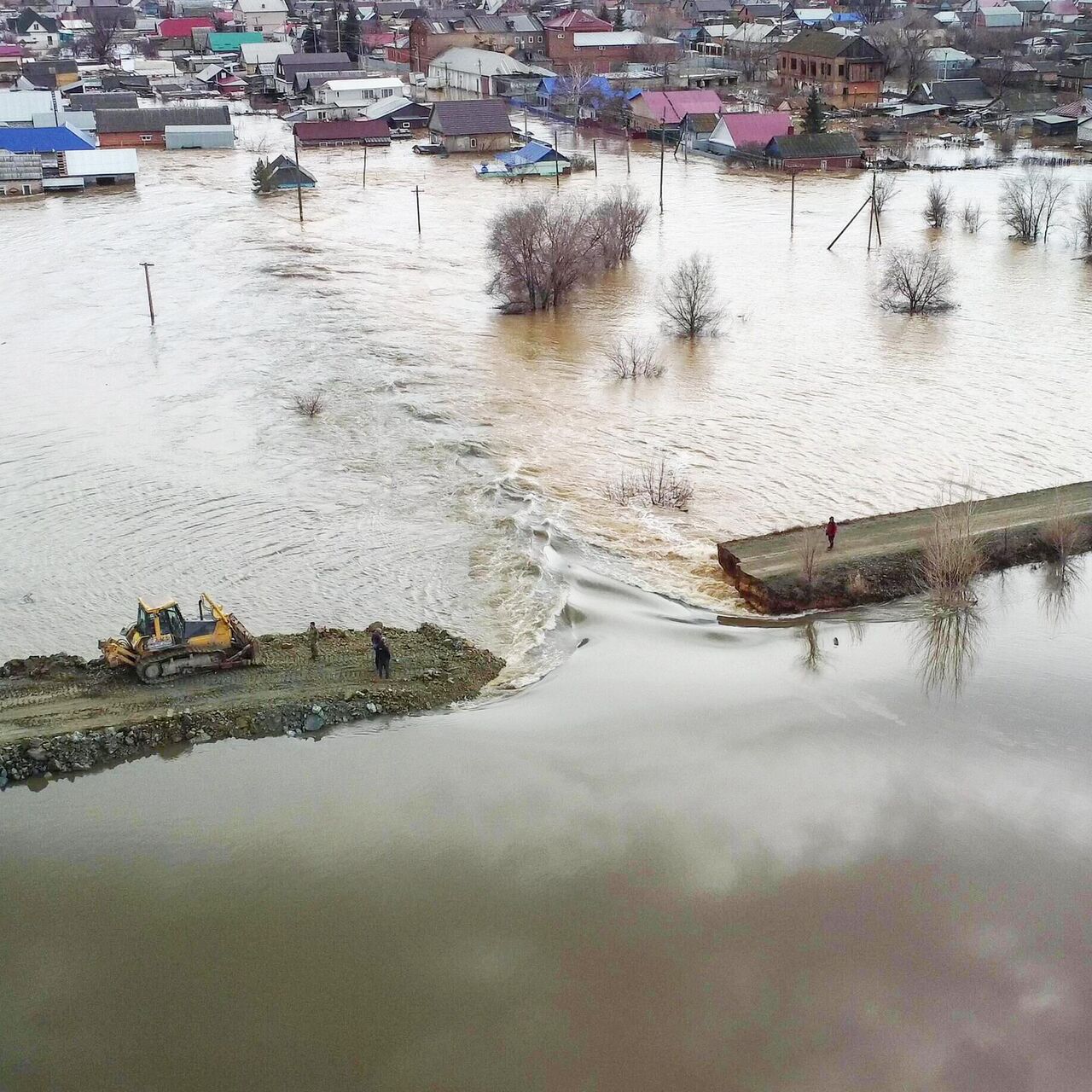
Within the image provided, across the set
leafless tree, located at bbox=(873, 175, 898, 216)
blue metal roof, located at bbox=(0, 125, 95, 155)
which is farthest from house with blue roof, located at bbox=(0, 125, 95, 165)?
leafless tree, located at bbox=(873, 175, 898, 216)

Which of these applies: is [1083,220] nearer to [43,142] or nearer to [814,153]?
[814,153]

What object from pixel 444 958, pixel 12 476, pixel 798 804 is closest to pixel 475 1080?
pixel 444 958

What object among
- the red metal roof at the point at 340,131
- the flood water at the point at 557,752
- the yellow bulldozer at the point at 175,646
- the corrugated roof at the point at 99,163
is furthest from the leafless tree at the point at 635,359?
the red metal roof at the point at 340,131

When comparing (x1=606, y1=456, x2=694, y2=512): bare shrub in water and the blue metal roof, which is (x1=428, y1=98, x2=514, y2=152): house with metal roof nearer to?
the blue metal roof

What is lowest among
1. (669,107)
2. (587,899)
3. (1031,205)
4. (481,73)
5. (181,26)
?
(587,899)

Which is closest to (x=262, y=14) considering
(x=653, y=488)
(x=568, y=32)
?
(x=568, y=32)

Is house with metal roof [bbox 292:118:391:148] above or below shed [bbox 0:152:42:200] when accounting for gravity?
above

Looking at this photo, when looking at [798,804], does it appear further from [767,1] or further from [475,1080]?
[767,1]
